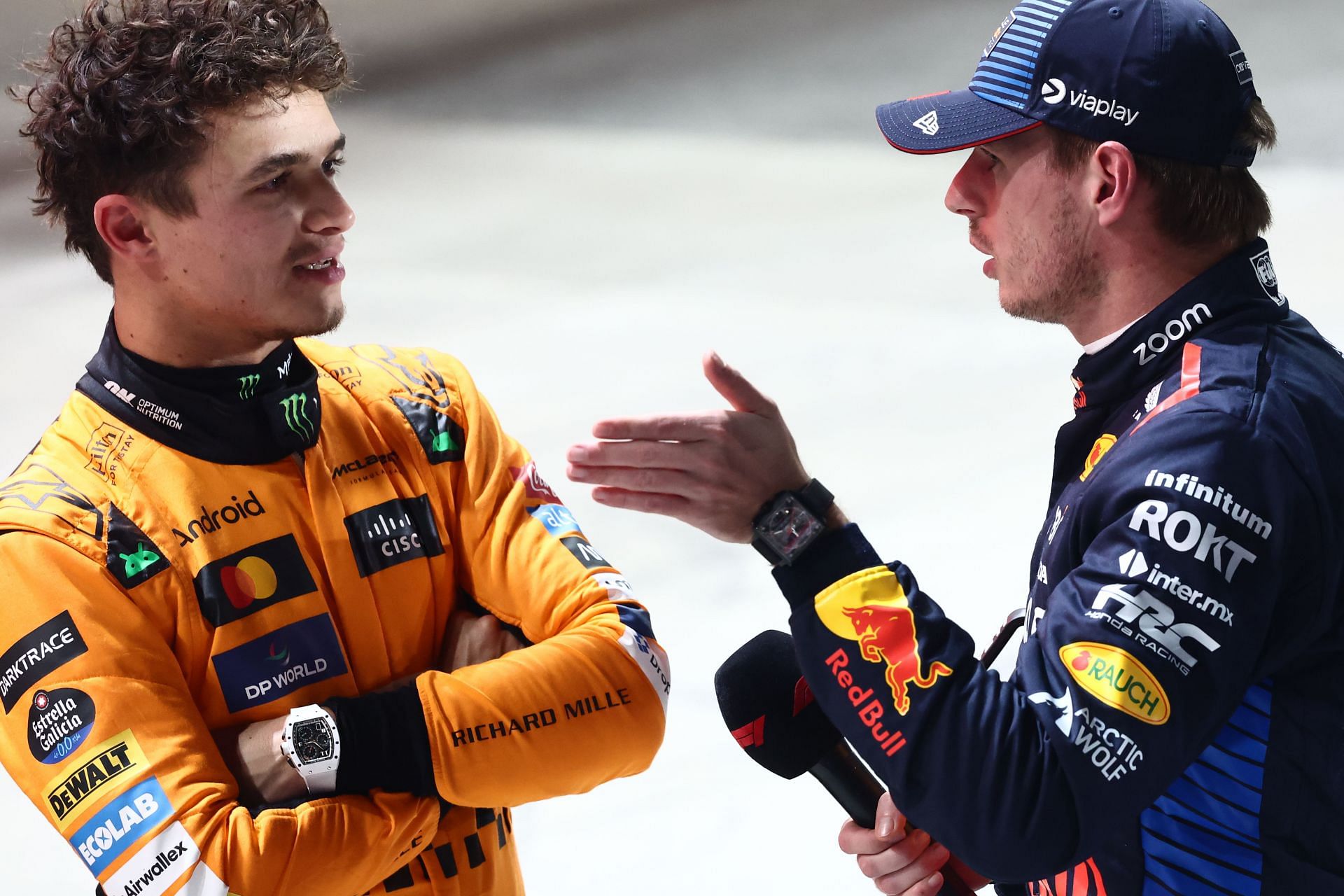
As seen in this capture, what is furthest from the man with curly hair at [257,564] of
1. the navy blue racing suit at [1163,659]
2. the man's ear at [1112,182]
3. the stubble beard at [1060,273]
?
the man's ear at [1112,182]

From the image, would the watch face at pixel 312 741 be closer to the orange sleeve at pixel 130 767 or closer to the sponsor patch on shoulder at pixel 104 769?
the orange sleeve at pixel 130 767

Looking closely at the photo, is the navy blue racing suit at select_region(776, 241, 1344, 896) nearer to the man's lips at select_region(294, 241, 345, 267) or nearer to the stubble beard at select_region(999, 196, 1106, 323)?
the stubble beard at select_region(999, 196, 1106, 323)

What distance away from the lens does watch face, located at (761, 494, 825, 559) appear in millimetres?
1538

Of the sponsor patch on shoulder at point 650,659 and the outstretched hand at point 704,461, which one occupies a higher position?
the outstretched hand at point 704,461

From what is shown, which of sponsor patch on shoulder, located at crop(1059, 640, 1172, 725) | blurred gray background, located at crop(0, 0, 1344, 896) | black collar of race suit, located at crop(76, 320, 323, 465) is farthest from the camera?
blurred gray background, located at crop(0, 0, 1344, 896)

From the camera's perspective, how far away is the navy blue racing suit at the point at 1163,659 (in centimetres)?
138

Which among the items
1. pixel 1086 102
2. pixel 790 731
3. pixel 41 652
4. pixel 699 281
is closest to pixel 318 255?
pixel 41 652

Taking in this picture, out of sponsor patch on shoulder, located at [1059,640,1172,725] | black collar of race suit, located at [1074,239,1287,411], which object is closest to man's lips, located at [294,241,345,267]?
black collar of race suit, located at [1074,239,1287,411]

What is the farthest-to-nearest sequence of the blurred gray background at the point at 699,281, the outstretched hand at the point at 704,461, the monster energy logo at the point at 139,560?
the blurred gray background at the point at 699,281, the monster energy logo at the point at 139,560, the outstretched hand at the point at 704,461

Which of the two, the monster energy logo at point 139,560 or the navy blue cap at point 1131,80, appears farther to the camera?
the monster energy logo at point 139,560

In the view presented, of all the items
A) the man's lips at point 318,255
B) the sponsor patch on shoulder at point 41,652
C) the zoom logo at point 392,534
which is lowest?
the sponsor patch on shoulder at point 41,652

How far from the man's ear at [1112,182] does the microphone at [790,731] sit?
63 cm

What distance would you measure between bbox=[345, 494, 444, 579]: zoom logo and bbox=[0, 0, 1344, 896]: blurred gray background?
4.80ft

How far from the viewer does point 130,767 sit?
1633mm
